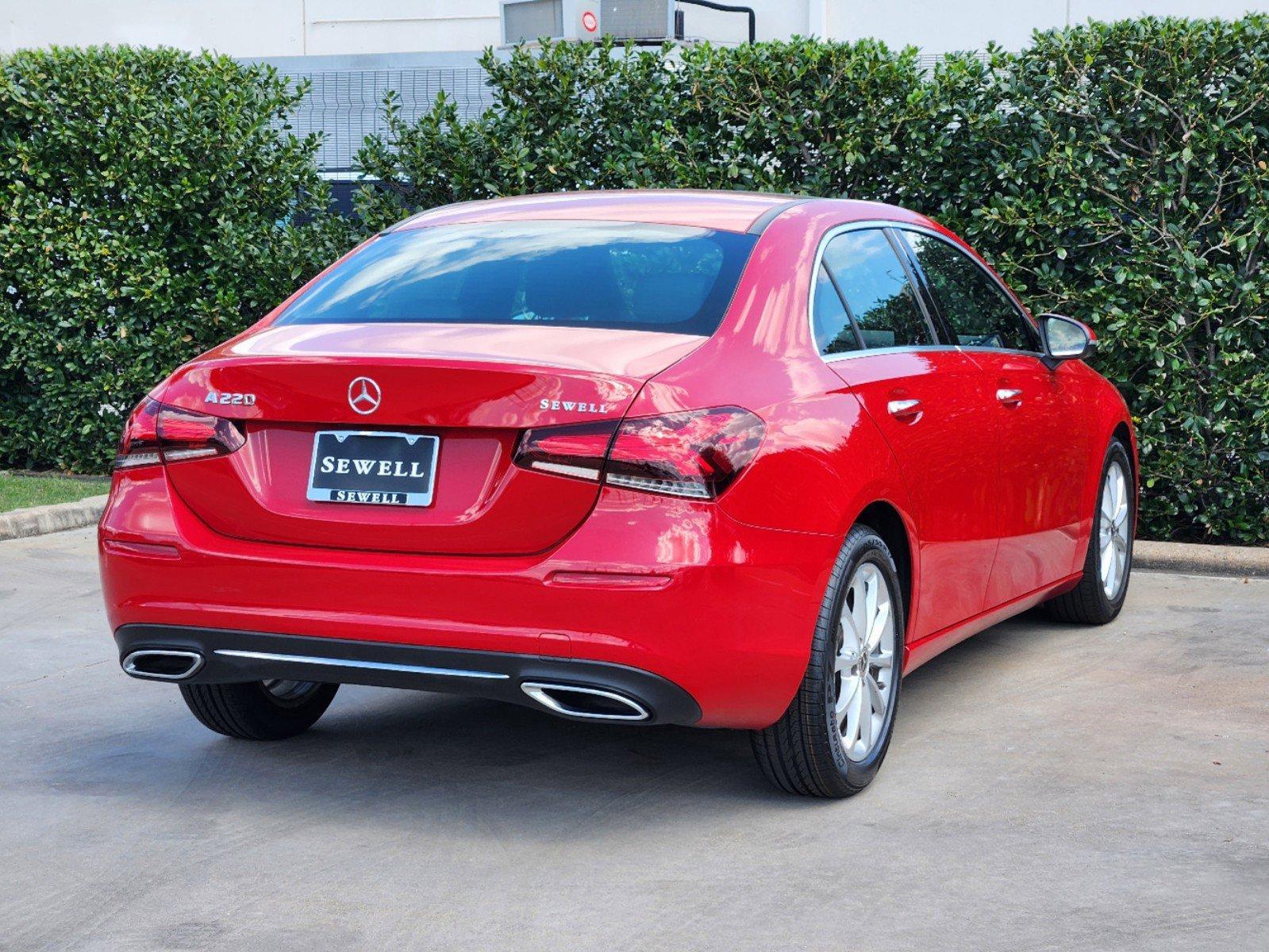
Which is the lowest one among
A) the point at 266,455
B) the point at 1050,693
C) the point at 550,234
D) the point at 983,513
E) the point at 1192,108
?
the point at 1050,693

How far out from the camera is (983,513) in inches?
214

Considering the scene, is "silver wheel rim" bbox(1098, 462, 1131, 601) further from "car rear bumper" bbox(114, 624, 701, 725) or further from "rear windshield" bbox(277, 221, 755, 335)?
"car rear bumper" bbox(114, 624, 701, 725)

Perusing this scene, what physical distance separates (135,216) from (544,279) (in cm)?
693

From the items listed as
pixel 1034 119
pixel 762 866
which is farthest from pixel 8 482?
pixel 762 866

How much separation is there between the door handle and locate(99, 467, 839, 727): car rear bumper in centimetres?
66

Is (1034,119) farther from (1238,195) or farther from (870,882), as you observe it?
(870,882)

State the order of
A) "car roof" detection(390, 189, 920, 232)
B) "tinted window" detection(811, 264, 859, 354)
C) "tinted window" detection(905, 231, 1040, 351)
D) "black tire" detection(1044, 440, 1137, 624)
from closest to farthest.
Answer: "tinted window" detection(811, 264, 859, 354) < "car roof" detection(390, 189, 920, 232) < "tinted window" detection(905, 231, 1040, 351) < "black tire" detection(1044, 440, 1137, 624)

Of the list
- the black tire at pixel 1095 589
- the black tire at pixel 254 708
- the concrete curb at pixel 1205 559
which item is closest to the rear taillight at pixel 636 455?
the black tire at pixel 254 708

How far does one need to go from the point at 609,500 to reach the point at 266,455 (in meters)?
0.90

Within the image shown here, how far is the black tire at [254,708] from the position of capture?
16.6ft

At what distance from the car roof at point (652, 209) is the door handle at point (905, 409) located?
62 centimetres

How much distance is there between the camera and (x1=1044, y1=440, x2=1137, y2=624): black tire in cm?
679

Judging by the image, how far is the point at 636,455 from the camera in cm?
391

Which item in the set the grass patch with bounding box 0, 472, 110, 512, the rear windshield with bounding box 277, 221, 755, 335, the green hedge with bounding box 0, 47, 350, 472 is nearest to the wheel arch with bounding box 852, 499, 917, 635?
the rear windshield with bounding box 277, 221, 755, 335
